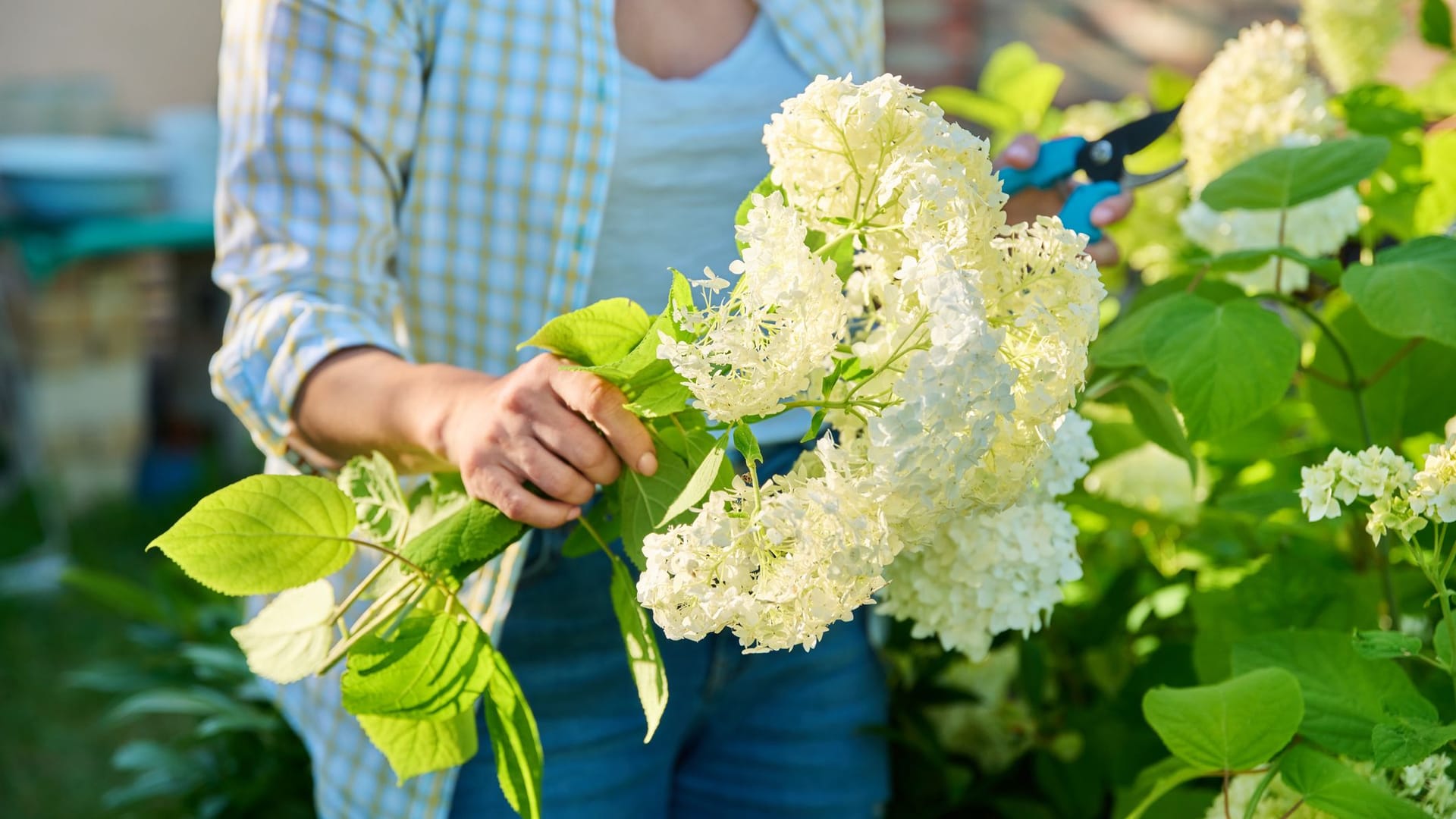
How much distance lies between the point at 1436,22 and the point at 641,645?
0.95m

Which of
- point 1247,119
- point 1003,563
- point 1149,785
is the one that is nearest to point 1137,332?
point 1003,563

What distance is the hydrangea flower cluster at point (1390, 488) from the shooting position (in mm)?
611

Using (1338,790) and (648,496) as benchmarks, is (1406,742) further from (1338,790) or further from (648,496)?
(648,496)

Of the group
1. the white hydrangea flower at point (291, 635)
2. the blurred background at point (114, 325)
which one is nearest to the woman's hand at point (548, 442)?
the white hydrangea flower at point (291, 635)

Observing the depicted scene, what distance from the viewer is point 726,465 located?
604 millimetres

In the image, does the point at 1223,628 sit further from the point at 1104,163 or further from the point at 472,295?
the point at 472,295

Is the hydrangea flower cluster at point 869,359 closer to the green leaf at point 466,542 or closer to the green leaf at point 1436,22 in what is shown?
the green leaf at point 466,542

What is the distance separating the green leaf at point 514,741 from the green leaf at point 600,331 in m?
0.18

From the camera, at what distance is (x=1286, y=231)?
1021 millimetres

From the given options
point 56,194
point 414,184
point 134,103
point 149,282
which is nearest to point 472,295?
point 414,184

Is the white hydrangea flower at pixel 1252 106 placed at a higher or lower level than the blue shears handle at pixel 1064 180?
higher

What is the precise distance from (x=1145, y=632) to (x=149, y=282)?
3733 millimetres

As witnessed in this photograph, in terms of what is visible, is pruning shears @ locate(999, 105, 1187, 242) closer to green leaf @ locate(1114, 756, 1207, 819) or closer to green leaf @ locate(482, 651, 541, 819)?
green leaf @ locate(1114, 756, 1207, 819)

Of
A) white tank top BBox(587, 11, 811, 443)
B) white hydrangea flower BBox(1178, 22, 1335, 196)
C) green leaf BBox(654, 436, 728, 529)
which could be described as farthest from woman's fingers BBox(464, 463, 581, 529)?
white hydrangea flower BBox(1178, 22, 1335, 196)
